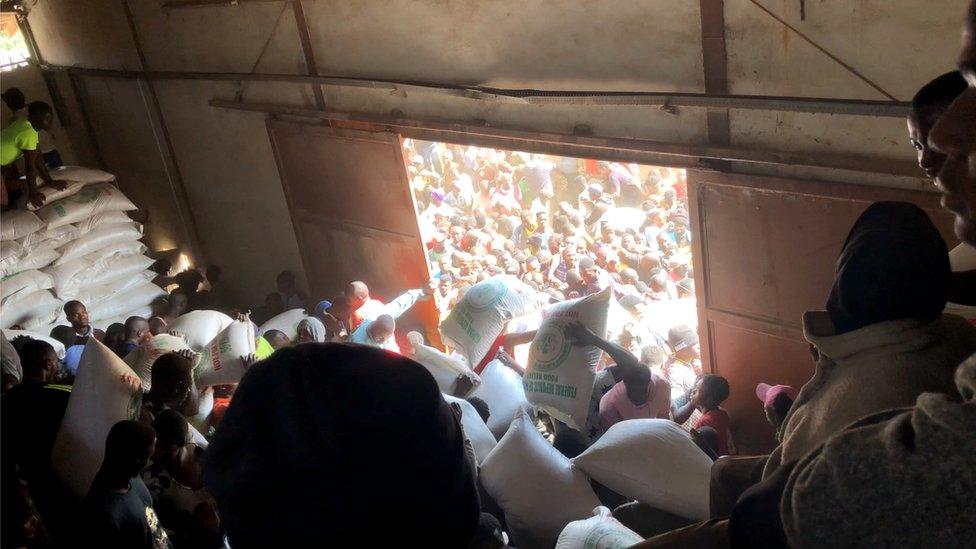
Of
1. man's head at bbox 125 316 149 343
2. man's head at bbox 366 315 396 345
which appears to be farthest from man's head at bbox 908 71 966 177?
man's head at bbox 125 316 149 343

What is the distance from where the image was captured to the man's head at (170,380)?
331cm

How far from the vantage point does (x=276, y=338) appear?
4.82 m

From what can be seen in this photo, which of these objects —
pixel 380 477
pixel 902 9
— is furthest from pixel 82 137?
pixel 380 477

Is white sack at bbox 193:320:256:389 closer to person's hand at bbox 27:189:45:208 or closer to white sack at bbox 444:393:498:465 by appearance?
white sack at bbox 444:393:498:465

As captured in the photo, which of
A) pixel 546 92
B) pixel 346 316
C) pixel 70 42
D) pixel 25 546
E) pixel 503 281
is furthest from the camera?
pixel 70 42

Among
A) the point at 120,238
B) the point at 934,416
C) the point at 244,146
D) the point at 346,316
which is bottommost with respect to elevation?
the point at 346,316

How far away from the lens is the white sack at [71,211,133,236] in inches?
230

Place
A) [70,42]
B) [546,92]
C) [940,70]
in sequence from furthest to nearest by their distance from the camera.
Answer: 1. [70,42]
2. [546,92]
3. [940,70]

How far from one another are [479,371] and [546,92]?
1.68 meters

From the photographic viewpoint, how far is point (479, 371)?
4.60 m

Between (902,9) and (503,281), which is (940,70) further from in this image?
(503,281)

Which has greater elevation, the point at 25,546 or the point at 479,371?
the point at 25,546

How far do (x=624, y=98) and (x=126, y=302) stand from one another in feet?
14.7

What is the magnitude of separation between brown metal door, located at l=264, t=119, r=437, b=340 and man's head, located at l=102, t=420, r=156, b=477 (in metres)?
2.80
